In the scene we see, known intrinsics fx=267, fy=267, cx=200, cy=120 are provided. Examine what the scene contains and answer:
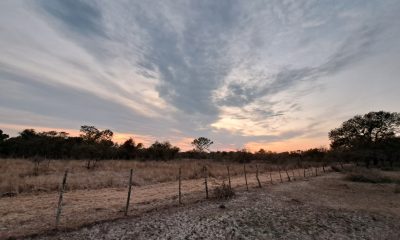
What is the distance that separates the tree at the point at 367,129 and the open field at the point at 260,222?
1845 inches

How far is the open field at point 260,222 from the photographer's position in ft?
34.1

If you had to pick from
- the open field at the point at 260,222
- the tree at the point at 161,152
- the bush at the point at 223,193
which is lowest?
the open field at the point at 260,222

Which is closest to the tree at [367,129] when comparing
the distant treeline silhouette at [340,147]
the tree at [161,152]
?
the distant treeline silhouette at [340,147]

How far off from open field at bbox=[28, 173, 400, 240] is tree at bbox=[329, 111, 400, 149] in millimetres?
46875

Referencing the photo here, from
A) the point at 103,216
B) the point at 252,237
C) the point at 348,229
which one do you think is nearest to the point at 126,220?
the point at 103,216

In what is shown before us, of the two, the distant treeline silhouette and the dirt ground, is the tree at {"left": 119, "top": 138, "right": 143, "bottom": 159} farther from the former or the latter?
the dirt ground

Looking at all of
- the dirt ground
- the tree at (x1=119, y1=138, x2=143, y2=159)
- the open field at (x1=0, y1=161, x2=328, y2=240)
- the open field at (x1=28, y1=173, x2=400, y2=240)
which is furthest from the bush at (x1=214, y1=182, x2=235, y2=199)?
the tree at (x1=119, y1=138, x2=143, y2=159)

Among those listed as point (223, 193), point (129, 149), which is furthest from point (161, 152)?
point (223, 193)

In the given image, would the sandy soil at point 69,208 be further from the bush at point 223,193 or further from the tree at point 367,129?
the tree at point 367,129

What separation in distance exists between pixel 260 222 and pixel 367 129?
5904 centimetres

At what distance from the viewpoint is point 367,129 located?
5984cm

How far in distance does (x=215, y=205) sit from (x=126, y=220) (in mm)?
5213

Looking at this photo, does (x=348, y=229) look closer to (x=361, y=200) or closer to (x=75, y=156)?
(x=361, y=200)

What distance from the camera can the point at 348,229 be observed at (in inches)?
477
